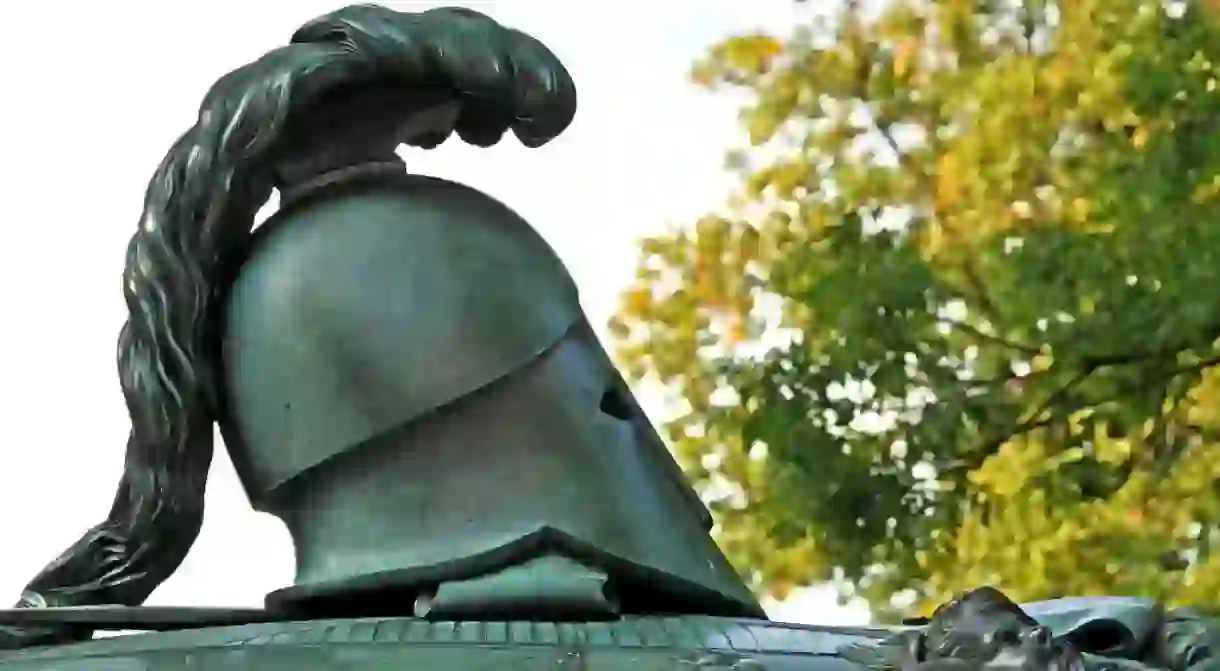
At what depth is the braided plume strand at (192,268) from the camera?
2025 millimetres

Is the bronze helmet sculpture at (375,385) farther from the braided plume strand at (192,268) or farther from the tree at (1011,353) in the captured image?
the tree at (1011,353)

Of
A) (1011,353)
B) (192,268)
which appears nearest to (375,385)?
(192,268)

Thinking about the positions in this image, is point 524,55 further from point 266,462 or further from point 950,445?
point 950,445

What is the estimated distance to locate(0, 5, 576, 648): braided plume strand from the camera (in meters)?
2.03

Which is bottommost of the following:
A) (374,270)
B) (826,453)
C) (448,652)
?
(448,652)

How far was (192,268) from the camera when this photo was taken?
6.68 ft

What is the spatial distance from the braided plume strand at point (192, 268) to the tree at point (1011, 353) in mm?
4112

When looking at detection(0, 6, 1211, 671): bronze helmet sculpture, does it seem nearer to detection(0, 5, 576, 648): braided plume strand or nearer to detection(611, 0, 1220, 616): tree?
detection(0, 5, 576, 648): braided plume strand

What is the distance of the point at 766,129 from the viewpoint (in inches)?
293

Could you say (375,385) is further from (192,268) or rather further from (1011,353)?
(1011,353)

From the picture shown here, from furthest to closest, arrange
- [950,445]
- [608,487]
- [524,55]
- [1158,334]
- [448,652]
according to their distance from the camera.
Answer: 1. [950,445]
2. [1158,334]
3. [524,55]
4. [608,487]
5. [448,652]

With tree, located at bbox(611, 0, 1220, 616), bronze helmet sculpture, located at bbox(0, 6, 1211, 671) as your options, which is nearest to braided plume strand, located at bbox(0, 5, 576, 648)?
bronze helmet sculpture, located at bbox(0, 6, 1211, 671)

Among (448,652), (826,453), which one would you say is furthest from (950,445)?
(448,652)

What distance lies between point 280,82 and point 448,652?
0.76 m
